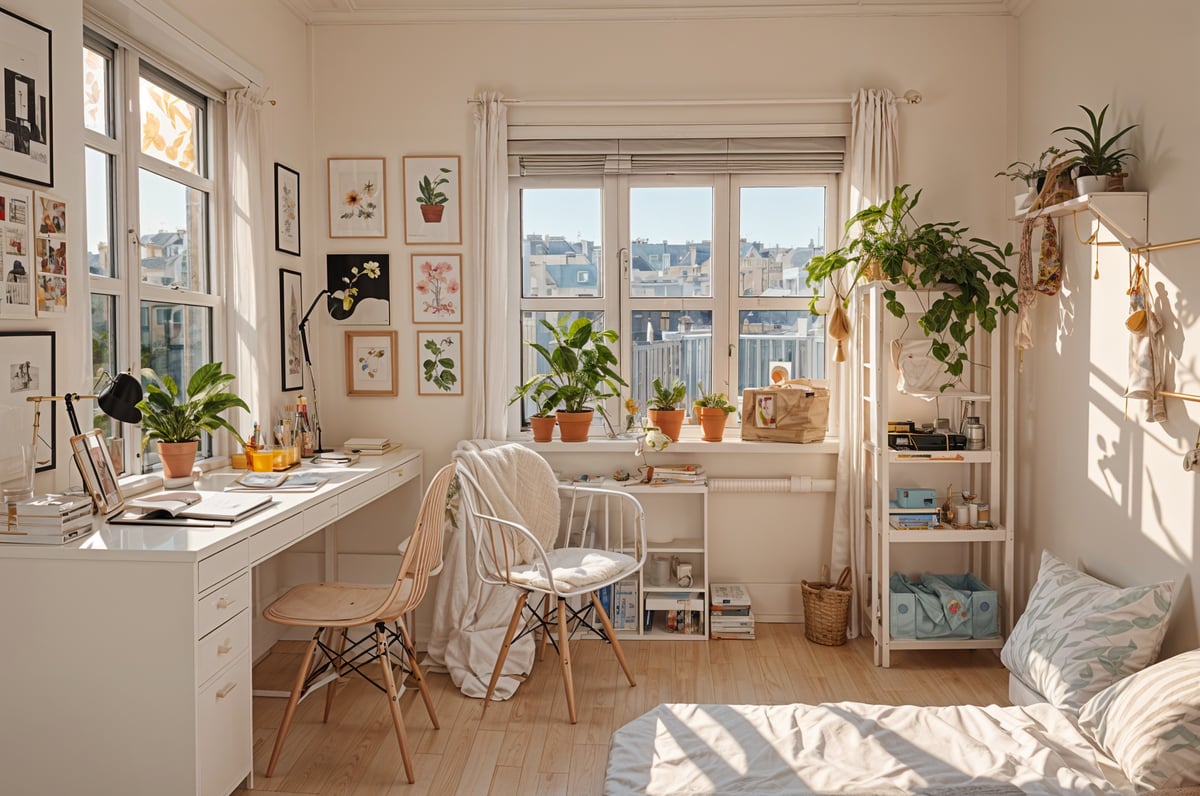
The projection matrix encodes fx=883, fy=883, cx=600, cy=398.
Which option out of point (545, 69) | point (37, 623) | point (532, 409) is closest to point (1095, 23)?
point (545, 69)

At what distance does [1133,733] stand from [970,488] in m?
1.91

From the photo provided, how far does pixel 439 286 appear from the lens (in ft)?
13.4

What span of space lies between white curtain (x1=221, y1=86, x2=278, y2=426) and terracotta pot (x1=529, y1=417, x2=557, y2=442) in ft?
3.76

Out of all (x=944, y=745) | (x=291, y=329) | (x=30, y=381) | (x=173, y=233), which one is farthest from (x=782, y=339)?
(x=30, y=381)

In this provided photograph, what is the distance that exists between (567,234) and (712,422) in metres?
1.12

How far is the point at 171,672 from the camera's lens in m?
2.17

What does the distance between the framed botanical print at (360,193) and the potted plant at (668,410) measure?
1464 millimetres

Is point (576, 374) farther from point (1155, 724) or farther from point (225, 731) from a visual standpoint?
point (1155, 724)

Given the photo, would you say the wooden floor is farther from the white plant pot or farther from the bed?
the white plant pot

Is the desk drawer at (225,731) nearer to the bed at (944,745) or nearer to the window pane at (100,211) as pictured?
the bed at (944,745)

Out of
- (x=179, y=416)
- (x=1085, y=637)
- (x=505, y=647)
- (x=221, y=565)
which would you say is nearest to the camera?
(x=221, y=565)

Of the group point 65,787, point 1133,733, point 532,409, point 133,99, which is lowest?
point 65,787

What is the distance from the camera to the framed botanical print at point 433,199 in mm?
4039

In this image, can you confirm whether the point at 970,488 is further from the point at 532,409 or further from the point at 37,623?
the point at 37,623
